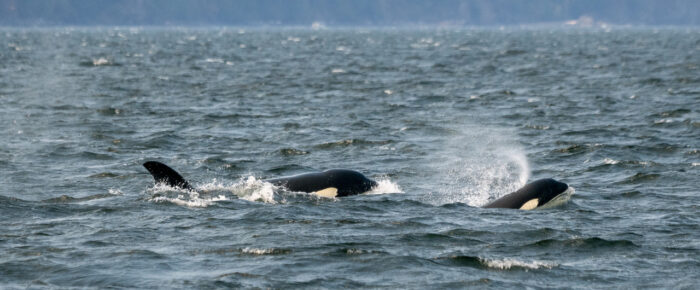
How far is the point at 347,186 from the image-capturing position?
17906 millimetres

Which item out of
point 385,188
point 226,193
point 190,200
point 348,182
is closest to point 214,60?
point 385,188

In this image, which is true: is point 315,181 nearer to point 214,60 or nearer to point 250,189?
point 250,189

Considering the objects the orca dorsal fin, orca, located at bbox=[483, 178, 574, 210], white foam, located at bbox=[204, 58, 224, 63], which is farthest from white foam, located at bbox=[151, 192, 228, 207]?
white foam, located at bbox=[204, 58, 224, 63]

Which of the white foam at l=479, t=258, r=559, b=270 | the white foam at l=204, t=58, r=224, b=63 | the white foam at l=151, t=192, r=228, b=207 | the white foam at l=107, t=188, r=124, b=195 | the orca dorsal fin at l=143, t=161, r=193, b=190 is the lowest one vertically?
the white foam at l=479, t=258, r=559, b=270

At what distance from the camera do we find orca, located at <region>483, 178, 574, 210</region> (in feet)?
54.2

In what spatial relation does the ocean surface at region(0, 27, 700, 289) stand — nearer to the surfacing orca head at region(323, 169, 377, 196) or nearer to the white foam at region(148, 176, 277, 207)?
the white foam at region(148, 176, 277, 207)

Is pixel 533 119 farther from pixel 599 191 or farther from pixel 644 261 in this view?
pixel 644 261

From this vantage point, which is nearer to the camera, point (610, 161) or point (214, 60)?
point (610, 161)

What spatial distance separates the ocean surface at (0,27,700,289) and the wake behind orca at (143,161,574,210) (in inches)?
9.9

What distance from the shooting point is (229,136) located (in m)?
27.1

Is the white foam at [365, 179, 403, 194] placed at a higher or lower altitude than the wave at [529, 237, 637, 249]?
higher

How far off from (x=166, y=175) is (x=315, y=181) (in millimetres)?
2577

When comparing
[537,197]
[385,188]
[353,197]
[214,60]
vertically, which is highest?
[214,60]

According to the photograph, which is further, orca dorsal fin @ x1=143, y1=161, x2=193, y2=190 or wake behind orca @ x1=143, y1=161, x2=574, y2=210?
orca dorsal fin @ x1=143, y1=161, x2=193, y2=190
